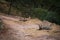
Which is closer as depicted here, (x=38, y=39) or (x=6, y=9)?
(x=38, y=39)

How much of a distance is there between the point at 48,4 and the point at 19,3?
3.89 metres

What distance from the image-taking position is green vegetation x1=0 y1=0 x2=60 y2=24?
1828 centimetres

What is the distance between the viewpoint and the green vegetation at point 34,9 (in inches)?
720

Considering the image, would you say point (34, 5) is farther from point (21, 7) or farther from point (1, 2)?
point (1, 2)

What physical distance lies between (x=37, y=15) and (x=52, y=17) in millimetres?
1602

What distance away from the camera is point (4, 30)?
1005 cm

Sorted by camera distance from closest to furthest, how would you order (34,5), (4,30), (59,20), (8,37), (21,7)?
(8,37)
(4,30)
(59,20)
(21,7)
(34,5)

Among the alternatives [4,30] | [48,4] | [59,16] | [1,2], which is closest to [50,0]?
[48,4]

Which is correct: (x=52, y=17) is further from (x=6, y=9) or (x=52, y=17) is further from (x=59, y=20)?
(x=6, y=9)

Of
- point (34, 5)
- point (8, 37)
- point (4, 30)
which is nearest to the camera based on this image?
point (8, 37)

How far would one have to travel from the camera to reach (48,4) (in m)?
23.2

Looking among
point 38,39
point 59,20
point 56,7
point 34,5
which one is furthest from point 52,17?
point 38,39

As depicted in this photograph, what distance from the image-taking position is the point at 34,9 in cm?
2088

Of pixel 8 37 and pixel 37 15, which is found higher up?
pixel 8 37
